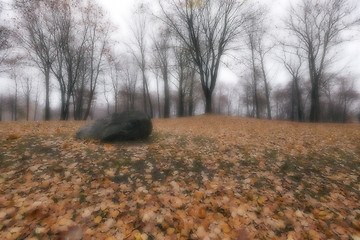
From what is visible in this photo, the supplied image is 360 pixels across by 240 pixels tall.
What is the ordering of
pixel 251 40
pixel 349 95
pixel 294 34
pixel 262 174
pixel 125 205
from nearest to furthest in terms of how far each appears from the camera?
pixel 125 205, pixel 262 174, pixel 294 34, pixel 251 40, pixel 349 95

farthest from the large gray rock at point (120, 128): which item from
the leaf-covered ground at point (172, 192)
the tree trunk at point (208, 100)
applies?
the tree trunk at point (208, 100)

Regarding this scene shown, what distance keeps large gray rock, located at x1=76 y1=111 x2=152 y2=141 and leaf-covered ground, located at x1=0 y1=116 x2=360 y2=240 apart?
→ 1.72ft

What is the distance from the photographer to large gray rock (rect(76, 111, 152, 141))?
514 centimetres

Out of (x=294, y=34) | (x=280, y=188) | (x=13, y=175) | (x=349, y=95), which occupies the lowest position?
(x=280, y=188)

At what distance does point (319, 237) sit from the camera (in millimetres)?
2014

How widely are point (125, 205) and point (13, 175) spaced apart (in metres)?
2.30

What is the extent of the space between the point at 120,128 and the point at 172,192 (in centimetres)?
322

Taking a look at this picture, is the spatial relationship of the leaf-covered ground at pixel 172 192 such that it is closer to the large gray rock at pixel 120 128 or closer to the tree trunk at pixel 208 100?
the large gray rock at pixel 120 128

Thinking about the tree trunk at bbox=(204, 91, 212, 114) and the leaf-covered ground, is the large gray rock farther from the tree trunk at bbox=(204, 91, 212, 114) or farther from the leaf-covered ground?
the tree trunk at bbox=(204, 91, 212, 114)

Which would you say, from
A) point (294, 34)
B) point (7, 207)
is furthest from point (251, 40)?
point (7, 207)

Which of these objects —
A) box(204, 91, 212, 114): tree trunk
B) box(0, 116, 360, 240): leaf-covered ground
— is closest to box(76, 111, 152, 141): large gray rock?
box(0, 116, 360, 240): leaf-covered ground

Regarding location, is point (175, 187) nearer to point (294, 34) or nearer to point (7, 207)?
point (7, 207)

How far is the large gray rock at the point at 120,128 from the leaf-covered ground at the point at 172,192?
525 millimetres

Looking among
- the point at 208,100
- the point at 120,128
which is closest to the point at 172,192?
the point at 120,128
